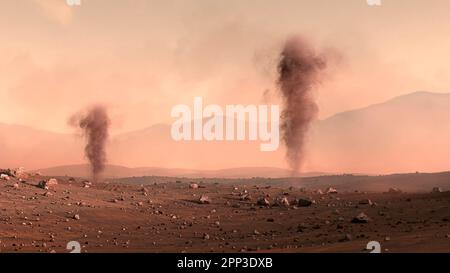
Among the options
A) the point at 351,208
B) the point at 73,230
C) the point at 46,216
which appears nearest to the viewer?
the point at 73,230

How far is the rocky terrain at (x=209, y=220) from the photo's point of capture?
85.0 feet

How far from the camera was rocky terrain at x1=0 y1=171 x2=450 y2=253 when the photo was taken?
25922 millimetres

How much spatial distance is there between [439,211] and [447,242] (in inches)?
496

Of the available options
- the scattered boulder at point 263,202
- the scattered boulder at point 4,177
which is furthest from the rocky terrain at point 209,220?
the scattered boulder at point 4,177

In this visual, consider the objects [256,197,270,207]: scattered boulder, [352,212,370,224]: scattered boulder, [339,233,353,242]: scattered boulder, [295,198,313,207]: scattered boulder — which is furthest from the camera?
[256,197,270,207]: scattered boulder

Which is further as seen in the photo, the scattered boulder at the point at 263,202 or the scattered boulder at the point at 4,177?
the scattered boulder at the point at 4,177

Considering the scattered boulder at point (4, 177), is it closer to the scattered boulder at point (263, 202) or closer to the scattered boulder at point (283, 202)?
the scattered boulder at point (263, 202)

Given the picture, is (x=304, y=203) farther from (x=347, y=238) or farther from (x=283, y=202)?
(x=347, y=238)

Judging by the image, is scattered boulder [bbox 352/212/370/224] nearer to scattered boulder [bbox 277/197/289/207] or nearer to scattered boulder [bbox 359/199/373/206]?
Answer: scattered boulder [bbox 359/199/373/206]

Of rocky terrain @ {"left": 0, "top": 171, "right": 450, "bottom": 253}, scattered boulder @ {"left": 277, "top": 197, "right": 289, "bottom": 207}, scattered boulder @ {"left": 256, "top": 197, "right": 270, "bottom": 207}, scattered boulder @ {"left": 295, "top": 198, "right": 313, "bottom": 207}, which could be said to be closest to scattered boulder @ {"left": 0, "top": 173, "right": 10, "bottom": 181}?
rocky terrain @ {"left": 0, "top": 171, "right": 450, "bottom": 253}

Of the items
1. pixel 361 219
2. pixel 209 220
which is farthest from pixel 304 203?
pixel 361 219

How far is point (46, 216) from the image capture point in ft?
114
